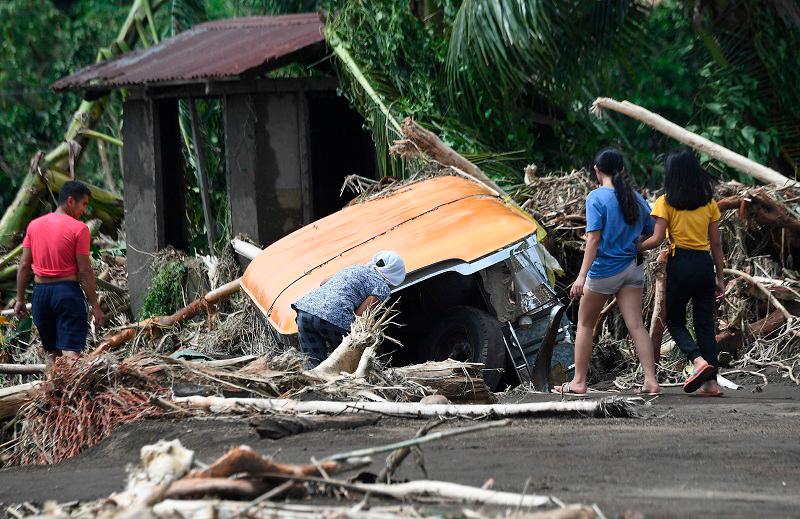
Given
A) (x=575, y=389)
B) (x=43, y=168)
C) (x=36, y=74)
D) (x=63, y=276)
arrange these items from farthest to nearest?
(x=36, y=74) → (x=43, y=168) → (x=63, y=276) → (x=575, y=389)

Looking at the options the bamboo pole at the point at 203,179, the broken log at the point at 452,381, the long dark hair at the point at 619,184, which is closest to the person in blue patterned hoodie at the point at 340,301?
the broken log at the point at 452,381

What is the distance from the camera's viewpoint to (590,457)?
5.30m

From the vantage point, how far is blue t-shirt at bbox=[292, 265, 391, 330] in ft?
26.7

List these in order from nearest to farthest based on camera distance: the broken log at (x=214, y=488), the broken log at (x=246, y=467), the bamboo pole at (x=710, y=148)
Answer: the broken log at (x=214, y=488)
the broken log at (x=246, y=467)
the bamboo pole at (x=710, y=148)

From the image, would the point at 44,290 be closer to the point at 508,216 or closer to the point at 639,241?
the point at 508,216

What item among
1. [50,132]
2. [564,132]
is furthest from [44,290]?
[50,132]

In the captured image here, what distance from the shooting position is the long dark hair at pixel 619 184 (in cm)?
802

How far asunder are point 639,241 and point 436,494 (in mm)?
4311

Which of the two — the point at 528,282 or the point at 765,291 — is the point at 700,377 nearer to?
the point at 528,282

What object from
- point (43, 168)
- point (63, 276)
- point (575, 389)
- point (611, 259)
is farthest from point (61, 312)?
point (43, 168)

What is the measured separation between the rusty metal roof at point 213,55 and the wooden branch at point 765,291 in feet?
21.2

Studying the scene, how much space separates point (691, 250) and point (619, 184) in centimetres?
67

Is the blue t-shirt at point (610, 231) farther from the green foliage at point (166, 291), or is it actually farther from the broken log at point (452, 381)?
the green foliage at point (166, 291)

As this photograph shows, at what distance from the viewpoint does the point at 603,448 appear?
5539 millimetres
